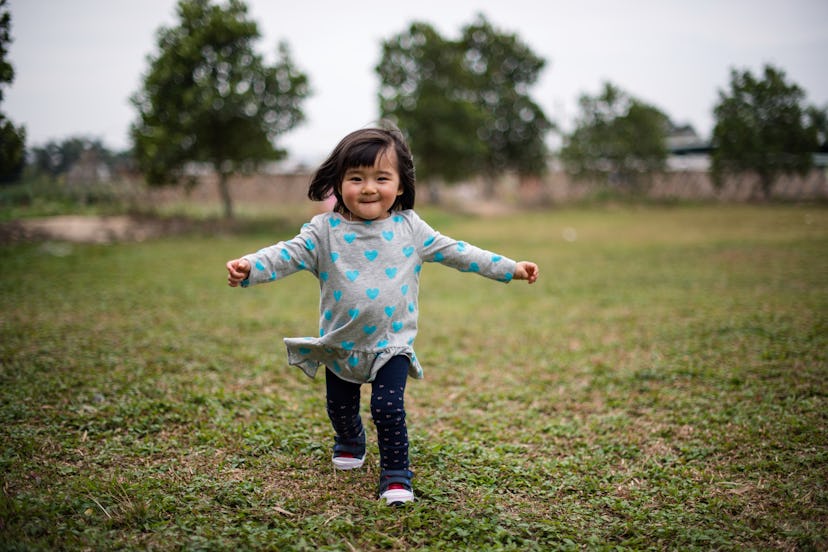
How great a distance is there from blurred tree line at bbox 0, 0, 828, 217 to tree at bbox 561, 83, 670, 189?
0.06 metres

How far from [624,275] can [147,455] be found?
7.88 m

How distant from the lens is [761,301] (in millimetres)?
6734

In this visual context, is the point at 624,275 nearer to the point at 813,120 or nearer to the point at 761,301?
the point at 761,301

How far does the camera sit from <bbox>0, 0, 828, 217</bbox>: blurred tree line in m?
13.9

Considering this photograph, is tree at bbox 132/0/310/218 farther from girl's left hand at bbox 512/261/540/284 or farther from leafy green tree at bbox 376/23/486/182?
girl's left hand at bbox 512/261/540/284

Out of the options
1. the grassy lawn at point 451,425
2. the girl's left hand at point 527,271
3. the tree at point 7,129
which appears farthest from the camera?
the tree at point 7,129

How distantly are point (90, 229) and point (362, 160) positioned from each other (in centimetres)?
1262

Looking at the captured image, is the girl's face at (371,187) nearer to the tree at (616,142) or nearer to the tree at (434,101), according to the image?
the tree at (434,101)

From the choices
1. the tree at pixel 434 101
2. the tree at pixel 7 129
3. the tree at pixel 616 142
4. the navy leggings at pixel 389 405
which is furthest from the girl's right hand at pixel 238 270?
the tree at pixel 616 142

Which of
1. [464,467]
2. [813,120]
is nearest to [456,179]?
[813,120]

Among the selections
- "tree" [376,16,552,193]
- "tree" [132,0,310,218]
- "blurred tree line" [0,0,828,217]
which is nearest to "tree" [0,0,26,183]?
"blurred tree line" [0,0,828,217]

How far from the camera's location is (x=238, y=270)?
2422mm

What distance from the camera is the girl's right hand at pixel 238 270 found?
241 cm

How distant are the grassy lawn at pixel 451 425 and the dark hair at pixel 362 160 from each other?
139 cm
